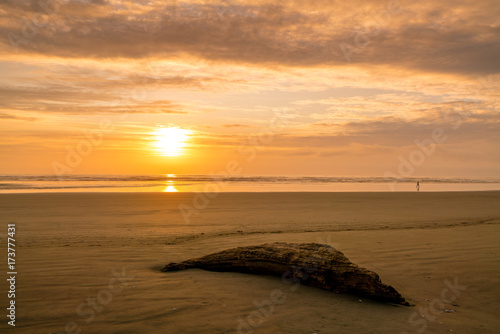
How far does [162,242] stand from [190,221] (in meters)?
4.81

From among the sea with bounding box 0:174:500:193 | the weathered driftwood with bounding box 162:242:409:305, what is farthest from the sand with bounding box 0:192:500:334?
the sea with bounding box 0:174:500:193

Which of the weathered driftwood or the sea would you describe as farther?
the sea

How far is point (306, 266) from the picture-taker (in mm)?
6480

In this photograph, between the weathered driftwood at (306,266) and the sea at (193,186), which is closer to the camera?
the weathered driftwood at (306,266)

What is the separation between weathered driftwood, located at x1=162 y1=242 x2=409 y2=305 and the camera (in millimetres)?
6035

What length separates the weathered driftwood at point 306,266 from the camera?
6035mm

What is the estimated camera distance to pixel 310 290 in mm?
6250

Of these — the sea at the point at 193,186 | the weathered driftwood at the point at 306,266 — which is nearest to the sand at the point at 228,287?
the weathered driftwood at the point at 306,266

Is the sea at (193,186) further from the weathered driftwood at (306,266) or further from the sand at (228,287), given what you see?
the weathered driftwood at (306,266)

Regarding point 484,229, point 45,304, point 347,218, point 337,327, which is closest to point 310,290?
point 337,327

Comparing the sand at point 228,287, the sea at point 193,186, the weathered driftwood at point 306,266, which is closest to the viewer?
the sand at point 228,287

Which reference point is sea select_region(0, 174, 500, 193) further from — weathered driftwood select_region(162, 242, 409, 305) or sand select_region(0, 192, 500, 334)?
weathered driftwood select_region(162, 242, 409, 305)

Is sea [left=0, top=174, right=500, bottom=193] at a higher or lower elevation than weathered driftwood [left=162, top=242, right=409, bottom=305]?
higher

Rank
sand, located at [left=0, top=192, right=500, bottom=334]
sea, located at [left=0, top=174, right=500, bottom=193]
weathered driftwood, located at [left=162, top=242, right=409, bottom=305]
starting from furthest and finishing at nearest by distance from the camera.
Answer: sea, located at [left=0, top=174, right=500, bottom=193] < weathered driftwood, located at [left=162, top=242, right=409, bottom=305] < sand, located at [left=0, top=192, right=500, bottom=334]
